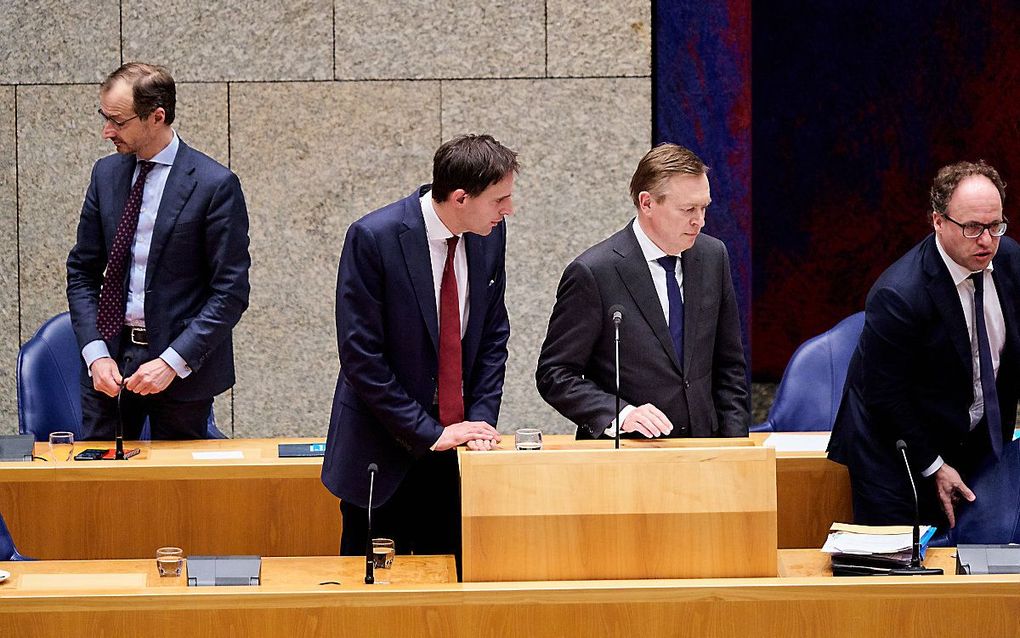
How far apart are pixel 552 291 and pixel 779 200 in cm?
169

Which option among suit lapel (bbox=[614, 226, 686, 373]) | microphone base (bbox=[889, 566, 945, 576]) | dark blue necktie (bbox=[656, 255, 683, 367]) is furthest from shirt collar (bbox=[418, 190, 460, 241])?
microphone base (bbox=[889, 566, 945, 576])

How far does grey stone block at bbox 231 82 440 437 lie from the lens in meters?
5.70

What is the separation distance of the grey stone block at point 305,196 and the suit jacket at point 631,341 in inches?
92.6

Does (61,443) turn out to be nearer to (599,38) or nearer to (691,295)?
(691,295)

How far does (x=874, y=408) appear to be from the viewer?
3.50 m

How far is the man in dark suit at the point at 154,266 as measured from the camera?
4113 mm

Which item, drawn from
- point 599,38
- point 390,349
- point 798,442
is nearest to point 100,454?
point 390,349

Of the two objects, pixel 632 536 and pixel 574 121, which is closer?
pixel 632 536

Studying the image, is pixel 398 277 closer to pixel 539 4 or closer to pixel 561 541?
pixel 561 541

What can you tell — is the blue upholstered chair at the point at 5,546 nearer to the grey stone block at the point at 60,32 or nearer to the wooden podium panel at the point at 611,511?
the wooden podium panel at the point at 611,511

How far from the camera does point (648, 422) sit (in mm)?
3104

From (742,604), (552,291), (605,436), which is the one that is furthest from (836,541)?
(552,291)

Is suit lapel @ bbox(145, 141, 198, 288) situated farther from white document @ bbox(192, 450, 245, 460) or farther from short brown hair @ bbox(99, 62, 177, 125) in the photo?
white document @ bbox(192, 450, 245, 460)

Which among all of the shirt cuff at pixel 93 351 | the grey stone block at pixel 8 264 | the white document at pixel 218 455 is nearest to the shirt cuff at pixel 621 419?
the white document at pixel 218 455
